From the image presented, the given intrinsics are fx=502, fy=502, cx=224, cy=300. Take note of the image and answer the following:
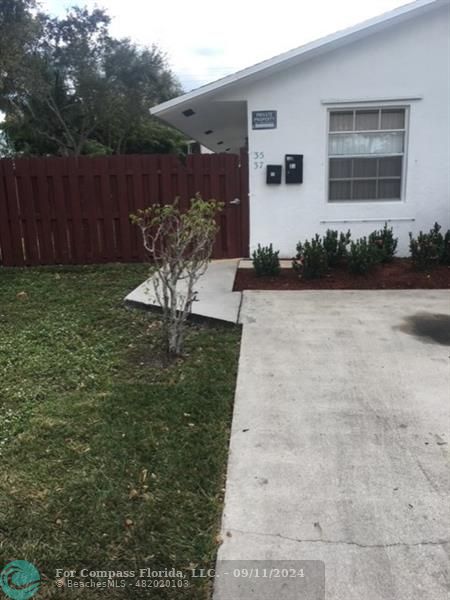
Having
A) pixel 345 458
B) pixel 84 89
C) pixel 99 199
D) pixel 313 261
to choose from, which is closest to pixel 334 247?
pixel 313 261

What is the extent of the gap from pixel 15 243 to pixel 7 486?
6775 millimetres

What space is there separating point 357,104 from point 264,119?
1.43 meters

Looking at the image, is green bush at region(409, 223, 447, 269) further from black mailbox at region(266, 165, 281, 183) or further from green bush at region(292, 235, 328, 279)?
black mailbox at region(266, 165, 281, 183)

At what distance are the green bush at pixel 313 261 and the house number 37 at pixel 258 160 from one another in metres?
1.76

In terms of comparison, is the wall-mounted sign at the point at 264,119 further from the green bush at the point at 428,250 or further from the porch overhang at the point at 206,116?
the green bush at the point at 428,250

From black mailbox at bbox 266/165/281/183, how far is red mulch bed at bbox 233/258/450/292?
159 centimetres

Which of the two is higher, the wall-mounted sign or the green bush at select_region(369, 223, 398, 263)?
the wall-mounted sign

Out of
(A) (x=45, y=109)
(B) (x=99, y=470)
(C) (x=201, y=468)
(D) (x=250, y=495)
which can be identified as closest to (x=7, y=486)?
(B) (x=99, y=470)

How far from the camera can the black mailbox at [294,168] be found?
25.8 feet

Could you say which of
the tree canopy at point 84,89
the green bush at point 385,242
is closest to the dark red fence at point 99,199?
the green bush at point 385,242

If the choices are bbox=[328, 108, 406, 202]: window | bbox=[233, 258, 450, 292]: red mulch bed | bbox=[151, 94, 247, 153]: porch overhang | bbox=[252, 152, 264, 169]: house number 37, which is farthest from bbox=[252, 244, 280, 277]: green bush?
bbox=[151, 94, 247, 153]: porch overhang

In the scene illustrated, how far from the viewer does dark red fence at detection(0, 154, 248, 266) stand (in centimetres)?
840

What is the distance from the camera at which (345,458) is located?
292 centimetres

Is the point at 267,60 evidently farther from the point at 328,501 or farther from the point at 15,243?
the point at 328,501
